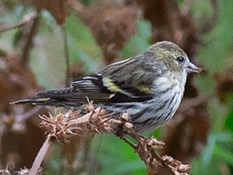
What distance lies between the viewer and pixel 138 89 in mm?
2941

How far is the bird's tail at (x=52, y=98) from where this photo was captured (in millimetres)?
2539

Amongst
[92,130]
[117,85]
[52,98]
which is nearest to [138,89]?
[117,85]

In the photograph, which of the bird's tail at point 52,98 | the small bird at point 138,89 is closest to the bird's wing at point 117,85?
the small bird at point 138,89

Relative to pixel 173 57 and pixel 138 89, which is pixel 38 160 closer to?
pixel 138 89

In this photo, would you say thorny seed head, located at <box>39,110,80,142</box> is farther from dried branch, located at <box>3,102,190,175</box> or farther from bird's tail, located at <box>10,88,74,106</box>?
bird's tail, located at <box>10,88,74,106</box>

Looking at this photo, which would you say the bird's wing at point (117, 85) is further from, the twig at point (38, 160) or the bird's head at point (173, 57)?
the twig at point (38, 160)

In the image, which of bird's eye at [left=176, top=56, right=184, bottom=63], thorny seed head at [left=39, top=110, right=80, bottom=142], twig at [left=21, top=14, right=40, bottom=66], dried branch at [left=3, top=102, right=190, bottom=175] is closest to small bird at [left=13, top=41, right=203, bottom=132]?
bird's eye at [left=176, top=56, right=184, bottom=63]

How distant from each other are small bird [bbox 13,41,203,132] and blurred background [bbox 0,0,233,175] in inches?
5.6

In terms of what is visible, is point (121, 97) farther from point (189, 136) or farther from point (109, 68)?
point (189, 136)

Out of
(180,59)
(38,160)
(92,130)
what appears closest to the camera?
(38,160)

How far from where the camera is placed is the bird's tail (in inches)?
100.0

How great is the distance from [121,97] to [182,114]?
63 cm

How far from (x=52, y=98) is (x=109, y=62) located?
58 cm

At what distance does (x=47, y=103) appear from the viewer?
101 inches
